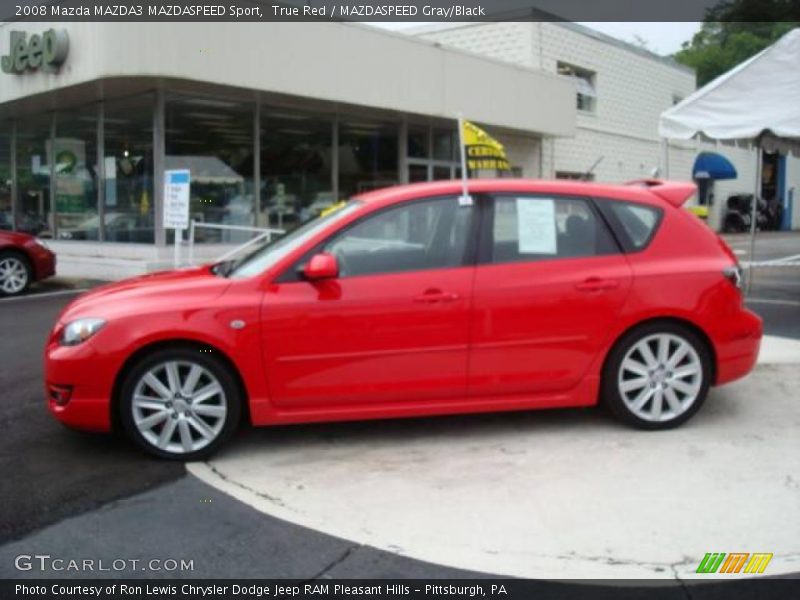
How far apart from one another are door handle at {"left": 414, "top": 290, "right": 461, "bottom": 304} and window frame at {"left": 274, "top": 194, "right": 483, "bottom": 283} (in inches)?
6.1

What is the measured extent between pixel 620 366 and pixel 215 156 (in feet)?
36.1

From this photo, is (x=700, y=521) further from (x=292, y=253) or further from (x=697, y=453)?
(x=292, y=253)

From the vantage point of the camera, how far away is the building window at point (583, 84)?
77.9ft

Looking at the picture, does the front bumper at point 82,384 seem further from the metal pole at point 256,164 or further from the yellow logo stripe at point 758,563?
the metal pole at point 256,164

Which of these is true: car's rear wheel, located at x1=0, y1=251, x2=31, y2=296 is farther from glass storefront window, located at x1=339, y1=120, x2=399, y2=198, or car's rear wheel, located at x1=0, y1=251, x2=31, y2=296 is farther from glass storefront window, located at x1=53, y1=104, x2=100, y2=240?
glass storefront window, located at x1=339, y1=120, x2=399, y2=198

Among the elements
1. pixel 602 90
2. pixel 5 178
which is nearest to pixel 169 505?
pixel 5 178

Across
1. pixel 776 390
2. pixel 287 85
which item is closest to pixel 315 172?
pixel 287 85

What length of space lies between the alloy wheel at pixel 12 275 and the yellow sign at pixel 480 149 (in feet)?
26.3

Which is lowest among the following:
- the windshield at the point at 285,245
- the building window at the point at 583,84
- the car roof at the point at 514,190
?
the windshield at the point at 285,245

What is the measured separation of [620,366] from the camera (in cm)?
504

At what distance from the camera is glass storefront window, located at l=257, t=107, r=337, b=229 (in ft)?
50.4

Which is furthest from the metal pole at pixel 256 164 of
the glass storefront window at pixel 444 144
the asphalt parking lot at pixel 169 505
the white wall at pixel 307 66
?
the asphalt parking lot at pixel 169 505

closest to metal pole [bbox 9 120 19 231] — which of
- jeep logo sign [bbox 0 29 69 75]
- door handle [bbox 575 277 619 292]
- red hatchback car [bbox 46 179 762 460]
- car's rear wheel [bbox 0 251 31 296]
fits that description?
jeep logo sign [bbox 0 29 69 75]

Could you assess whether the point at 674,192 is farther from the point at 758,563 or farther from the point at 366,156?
the point at 366,156
